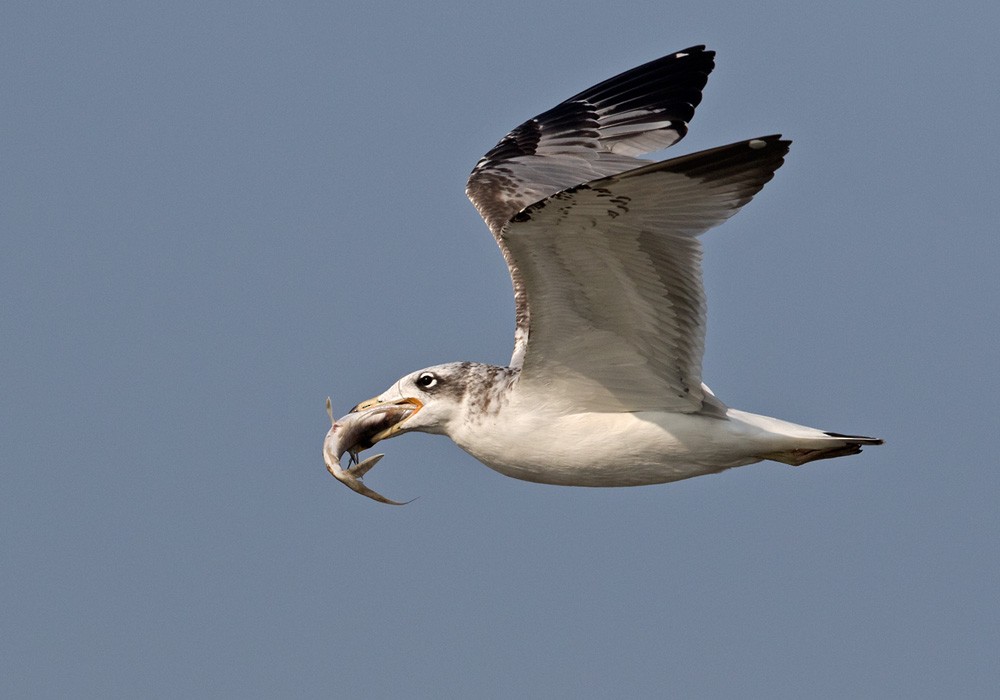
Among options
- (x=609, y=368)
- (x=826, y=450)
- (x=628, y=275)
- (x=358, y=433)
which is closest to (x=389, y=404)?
(x=358, y=433)

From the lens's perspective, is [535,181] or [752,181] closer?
[752,181]

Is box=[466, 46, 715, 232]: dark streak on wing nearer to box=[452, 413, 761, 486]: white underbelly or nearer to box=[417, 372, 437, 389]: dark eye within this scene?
box=[417, 372, 437, 389]: dark eye

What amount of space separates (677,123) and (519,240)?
5481 millimetres

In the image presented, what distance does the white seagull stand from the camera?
A: 8.59 meters

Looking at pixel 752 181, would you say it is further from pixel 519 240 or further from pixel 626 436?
pixel 626 436

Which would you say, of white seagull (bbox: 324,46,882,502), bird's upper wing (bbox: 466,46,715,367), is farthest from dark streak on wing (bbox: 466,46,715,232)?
white seagull (bbox: 324,46,882,502)

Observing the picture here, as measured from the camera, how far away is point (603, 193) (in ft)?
27.9

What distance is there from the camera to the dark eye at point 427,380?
10953 millimetres

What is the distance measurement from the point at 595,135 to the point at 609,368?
14.9 feet

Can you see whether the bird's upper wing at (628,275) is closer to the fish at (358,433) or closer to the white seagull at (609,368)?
the white seagull at (609,368)

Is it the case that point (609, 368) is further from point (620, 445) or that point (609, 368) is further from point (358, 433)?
point (358, 433)

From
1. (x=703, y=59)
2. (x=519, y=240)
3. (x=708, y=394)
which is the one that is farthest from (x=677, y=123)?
(x=519, y=240)

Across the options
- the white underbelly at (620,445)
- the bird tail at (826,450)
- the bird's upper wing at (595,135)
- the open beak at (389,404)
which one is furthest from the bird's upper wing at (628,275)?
the bird's upper wing at (595,135)

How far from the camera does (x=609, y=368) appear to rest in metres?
10.3
